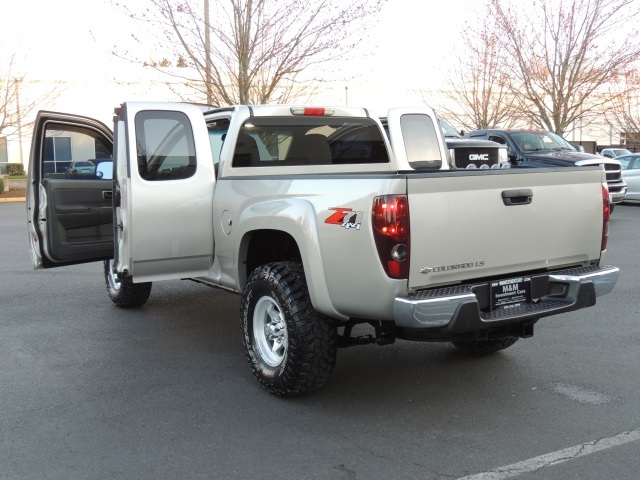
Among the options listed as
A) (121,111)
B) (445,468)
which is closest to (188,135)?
(121,111)

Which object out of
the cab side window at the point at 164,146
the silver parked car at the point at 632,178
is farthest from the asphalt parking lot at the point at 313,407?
the silver parked car at the point at 632,178

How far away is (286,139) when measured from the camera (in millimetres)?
6039

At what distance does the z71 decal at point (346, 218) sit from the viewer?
397cm

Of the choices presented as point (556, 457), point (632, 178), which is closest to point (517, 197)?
point (556, 457)

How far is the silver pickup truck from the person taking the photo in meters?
3.94

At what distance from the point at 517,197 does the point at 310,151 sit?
2.35 meters

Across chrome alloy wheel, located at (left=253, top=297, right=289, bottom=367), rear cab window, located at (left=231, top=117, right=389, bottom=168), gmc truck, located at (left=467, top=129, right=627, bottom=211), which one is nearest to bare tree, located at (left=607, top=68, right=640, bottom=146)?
gmc truck, located at (left=467, top=129, right=627, bottom=211)

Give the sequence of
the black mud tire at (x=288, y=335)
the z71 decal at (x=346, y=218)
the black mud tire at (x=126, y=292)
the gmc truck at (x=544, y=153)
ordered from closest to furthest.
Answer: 1. the z71 decal at (x=346, y=218)
2. the black mud tire at (x=288, y=335)
3. the black mud tire at (x=126, y=292)
4. the gmc truck at (x=544, y=153)

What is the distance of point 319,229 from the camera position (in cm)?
421

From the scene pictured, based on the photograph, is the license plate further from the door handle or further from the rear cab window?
the rear cab window

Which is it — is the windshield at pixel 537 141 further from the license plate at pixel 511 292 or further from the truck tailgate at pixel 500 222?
the license plate at pixel 511 292

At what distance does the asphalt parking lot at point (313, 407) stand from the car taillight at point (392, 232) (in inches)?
40.8

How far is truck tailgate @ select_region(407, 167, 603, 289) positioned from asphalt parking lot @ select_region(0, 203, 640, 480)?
946 millimetres

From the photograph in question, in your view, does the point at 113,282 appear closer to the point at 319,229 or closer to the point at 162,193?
the point at 162,193
